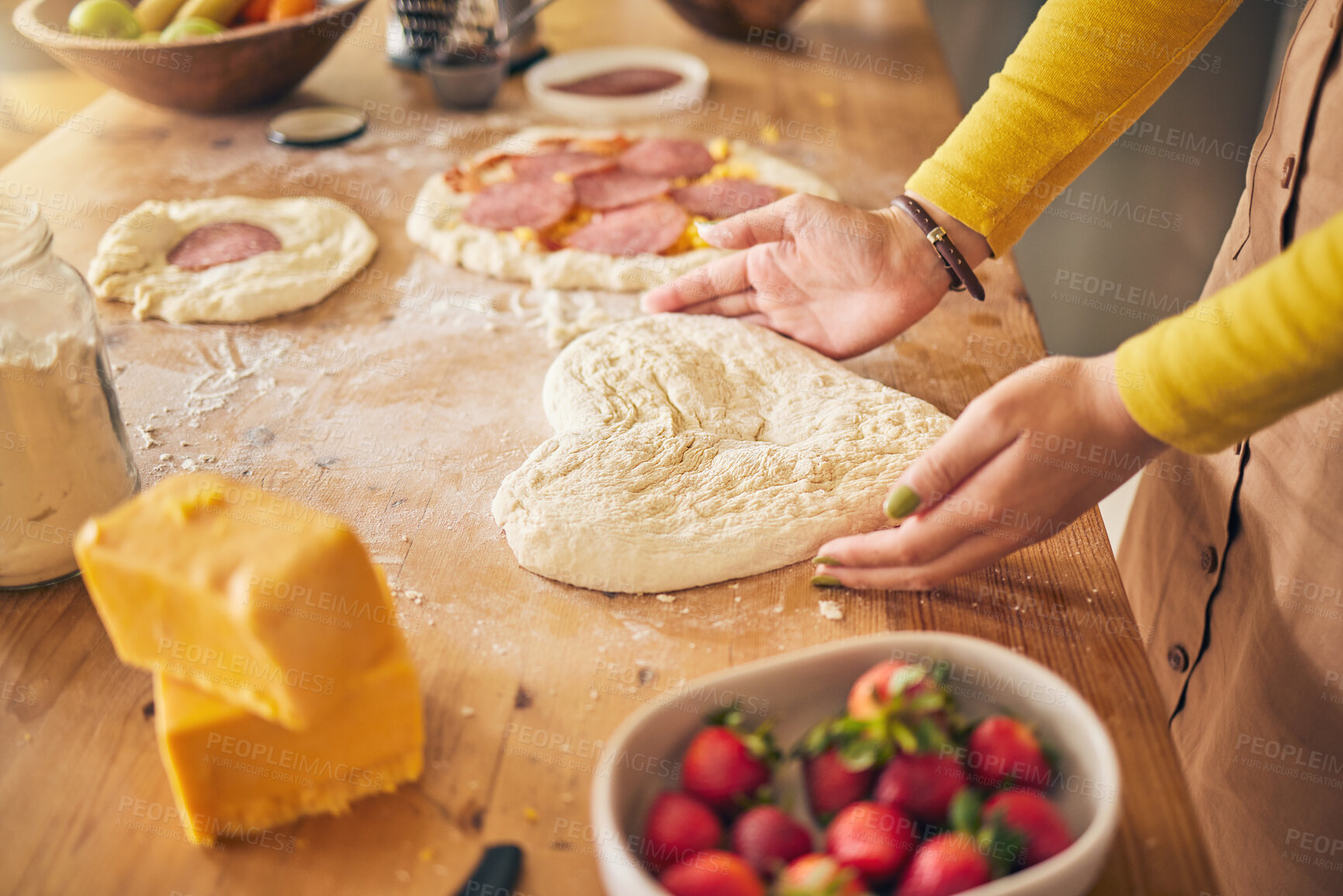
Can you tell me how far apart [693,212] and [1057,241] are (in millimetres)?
1977

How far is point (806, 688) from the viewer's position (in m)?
0.82

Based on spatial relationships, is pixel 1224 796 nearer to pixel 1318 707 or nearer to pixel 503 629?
pixel 1318 707

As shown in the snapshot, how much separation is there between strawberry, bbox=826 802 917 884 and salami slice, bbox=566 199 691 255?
1214mm

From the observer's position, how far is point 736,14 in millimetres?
2570

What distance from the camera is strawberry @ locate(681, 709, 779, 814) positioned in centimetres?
74

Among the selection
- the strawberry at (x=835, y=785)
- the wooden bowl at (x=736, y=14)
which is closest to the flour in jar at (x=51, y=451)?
the strawberry at (x=835, y=785)

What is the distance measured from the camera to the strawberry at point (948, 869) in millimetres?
659

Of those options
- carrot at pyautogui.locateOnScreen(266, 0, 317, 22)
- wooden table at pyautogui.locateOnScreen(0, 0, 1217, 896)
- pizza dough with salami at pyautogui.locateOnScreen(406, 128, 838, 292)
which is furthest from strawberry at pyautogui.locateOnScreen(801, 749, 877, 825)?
carrot at pyautogui.locateOnScreen(266, 0, 317, 22)

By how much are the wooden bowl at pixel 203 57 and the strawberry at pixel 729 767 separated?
6.36ft

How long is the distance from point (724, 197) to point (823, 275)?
0.46 metres

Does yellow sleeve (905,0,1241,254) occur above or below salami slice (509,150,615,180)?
above

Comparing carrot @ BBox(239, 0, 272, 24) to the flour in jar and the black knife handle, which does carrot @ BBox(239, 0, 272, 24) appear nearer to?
the flour in jar

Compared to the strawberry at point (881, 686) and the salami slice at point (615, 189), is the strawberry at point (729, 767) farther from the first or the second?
the salami slice at point (615, 189)

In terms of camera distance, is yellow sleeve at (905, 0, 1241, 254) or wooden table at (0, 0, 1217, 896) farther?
yellow sleeve at (905, 0, 1241, 254)
